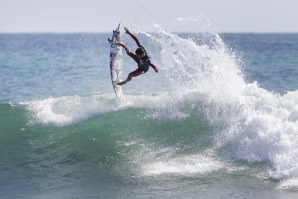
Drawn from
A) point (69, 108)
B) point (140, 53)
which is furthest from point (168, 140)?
point (69, 108)

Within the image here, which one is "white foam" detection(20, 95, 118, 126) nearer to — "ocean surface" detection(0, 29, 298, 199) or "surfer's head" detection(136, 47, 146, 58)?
"ocean surface" detection(0, 29, 298, 199)

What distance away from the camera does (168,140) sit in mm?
15555

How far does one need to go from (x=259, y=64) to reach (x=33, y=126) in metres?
22.8

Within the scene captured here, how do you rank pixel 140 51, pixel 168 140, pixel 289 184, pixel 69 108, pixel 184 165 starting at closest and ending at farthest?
pixel 289 184
pixel 184 165
pixel 140 51
pixel 168 140
pixel 69 108

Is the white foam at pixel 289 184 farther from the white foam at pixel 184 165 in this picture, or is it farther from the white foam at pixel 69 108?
the white foam at pixel 69 108

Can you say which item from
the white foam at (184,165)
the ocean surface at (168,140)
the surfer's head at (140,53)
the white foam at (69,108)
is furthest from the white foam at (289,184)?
the white foam at (69,108)

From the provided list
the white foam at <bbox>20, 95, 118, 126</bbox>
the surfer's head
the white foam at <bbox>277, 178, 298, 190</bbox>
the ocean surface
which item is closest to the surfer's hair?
the surfer's head

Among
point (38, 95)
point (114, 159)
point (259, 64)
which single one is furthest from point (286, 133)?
point (259, 64)

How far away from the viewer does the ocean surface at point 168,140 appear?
13.0 m

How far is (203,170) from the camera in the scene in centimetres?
1372

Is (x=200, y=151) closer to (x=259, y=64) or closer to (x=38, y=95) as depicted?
(x=38, y=95)

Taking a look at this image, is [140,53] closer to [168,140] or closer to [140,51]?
[140,51]

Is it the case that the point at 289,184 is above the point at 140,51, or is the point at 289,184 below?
below

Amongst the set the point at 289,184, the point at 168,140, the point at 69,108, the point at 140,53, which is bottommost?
the point at 289,184
